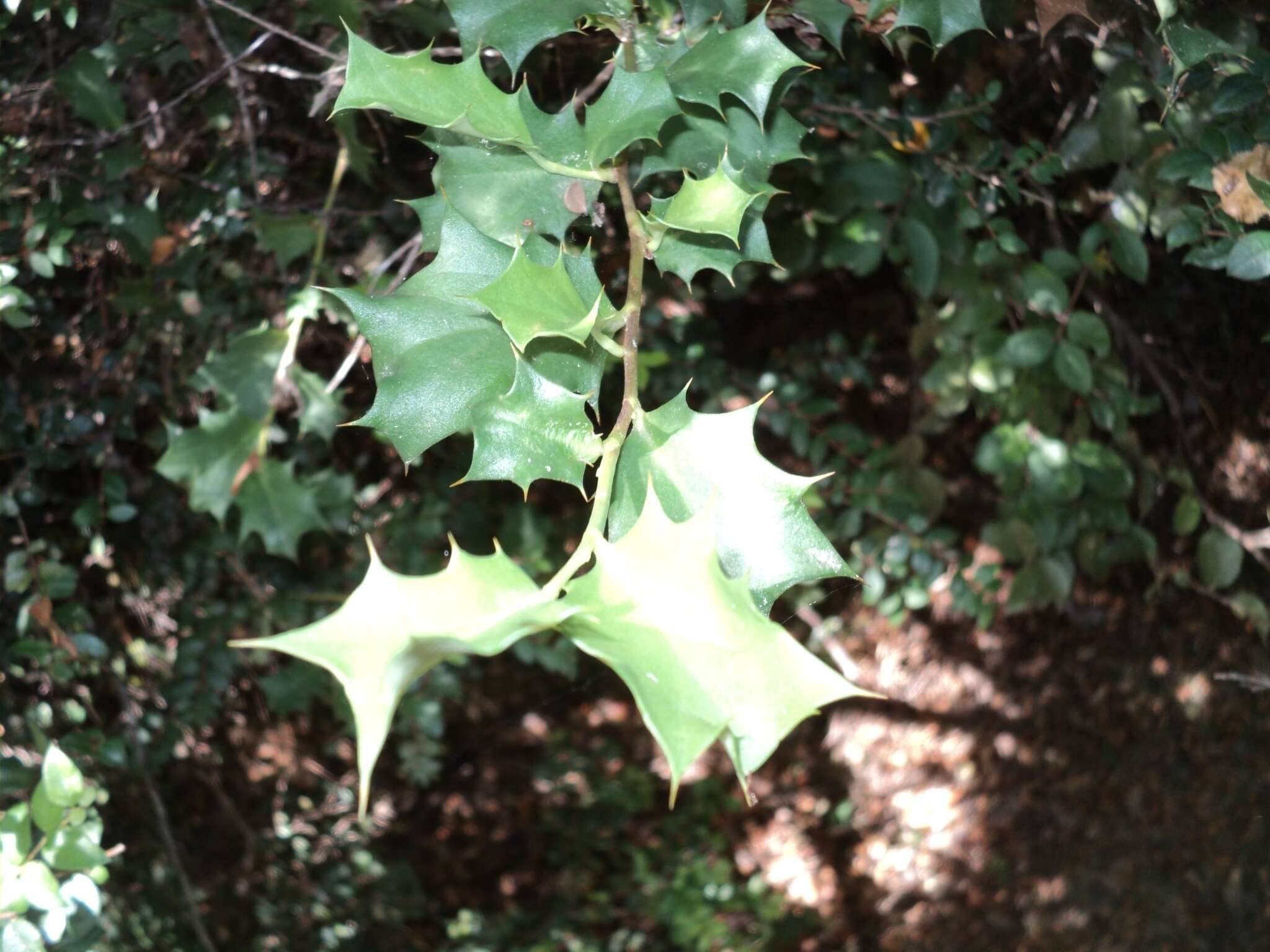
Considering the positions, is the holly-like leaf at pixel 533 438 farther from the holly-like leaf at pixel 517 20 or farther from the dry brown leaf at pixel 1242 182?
the dry brown leaf at pixel 1242 182

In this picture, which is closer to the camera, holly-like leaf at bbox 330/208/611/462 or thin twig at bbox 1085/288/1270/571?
holly-like leaf at bbox 330/208/611/462

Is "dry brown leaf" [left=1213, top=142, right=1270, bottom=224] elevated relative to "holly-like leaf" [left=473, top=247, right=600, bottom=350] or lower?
lower

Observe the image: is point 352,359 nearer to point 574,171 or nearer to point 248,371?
point 248,371

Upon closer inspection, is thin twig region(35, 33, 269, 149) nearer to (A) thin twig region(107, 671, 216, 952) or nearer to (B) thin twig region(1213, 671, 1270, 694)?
(A) thin twig region(107, 671, 216, 952)

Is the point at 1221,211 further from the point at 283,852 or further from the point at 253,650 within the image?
the point at 283,852

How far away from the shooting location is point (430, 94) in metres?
0.54

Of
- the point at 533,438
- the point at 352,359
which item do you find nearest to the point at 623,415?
the point at 533,438

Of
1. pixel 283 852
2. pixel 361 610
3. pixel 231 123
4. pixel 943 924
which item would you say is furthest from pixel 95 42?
pixel 943 924

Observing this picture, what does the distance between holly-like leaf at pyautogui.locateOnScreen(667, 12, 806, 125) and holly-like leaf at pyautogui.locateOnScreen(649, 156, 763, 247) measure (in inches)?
4.0

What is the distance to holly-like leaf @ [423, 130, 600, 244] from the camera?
1.92 ft

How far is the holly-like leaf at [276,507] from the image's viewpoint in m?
1.07

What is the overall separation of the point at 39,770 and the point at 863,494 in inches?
42.0

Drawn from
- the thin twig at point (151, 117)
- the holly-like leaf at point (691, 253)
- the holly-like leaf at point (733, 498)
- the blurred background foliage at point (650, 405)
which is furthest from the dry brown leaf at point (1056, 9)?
the thin twig at point (151, 117)

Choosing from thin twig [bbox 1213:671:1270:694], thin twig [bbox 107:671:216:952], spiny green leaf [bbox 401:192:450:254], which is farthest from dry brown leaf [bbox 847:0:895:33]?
thin twig [bbox 107:671:216:952]
